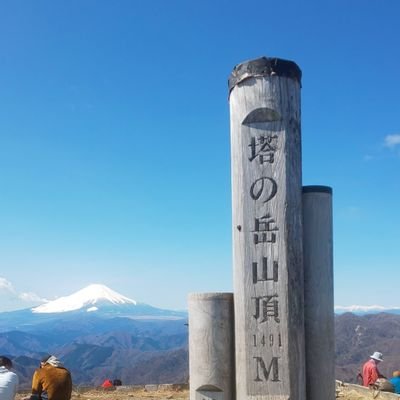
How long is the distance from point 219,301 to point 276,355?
0.64 metres

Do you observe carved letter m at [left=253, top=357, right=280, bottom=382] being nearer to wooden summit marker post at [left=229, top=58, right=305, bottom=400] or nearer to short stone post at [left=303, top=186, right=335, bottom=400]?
wooden summit marker post at [left=229, top=58, right=305, bottom=400]

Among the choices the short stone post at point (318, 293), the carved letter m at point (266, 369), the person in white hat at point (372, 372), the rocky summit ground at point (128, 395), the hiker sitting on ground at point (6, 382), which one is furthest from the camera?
the rocky summit ground at point (128, 395)

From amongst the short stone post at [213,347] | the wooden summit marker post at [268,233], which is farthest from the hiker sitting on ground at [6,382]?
the wooden summit marker post at [268,233]

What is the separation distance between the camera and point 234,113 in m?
4.69

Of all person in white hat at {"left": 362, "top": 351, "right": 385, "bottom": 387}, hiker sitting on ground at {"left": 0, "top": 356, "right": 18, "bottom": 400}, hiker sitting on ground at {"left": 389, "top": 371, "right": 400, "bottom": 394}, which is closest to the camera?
hiker sitting on ground at {"left": 0, "top": 356, "right": 18, "bottom": 400}

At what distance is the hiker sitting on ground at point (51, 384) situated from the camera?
265 inches

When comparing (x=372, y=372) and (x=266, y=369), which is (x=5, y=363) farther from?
(x=372, y=372)

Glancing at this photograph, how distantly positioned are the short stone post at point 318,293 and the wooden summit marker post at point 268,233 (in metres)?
0.12

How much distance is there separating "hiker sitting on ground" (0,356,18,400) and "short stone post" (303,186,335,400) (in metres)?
3.84

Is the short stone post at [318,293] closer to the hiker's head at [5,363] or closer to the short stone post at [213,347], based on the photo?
the short stone post at [213,347]

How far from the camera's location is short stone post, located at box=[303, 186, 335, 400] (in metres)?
4.50

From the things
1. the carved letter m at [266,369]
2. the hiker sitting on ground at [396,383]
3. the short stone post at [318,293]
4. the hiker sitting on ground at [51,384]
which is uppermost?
the short stone post at [318,293]

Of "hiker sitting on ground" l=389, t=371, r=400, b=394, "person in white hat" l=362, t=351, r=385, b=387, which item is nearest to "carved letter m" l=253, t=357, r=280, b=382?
"hiker sitting on ground" l=389, t=371, r=400, b=394

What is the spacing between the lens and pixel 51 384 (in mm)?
6730
